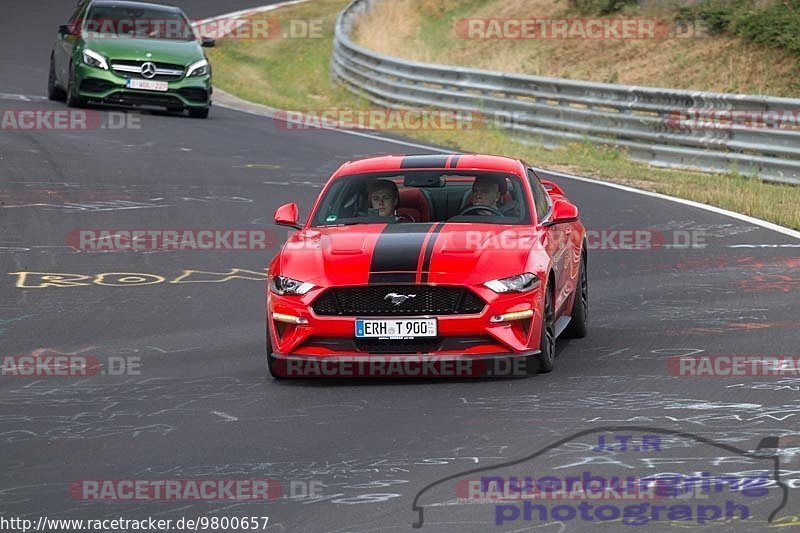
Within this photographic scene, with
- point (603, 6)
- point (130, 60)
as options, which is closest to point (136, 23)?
point (130, 60)

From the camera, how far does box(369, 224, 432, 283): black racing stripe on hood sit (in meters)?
9.77

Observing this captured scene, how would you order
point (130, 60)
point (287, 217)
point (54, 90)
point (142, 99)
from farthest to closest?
point (54, 90), point (142, 99), point (130, 60), point (287, 217)

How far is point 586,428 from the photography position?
831 centimetres

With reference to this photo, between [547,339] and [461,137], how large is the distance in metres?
16.7

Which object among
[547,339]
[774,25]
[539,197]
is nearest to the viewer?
[547,339]

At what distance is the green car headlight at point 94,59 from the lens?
26.1 metres

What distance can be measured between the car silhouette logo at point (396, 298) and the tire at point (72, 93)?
58.2ft

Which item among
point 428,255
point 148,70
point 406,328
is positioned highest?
point 148,70

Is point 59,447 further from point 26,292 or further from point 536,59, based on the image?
point 536,59

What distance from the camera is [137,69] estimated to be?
26.3 m

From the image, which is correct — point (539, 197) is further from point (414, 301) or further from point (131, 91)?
point (131, 91)

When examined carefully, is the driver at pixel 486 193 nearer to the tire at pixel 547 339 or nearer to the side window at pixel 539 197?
the side window at pixel 539 197

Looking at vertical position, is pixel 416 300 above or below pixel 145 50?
below

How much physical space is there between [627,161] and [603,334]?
12543 millimetres
